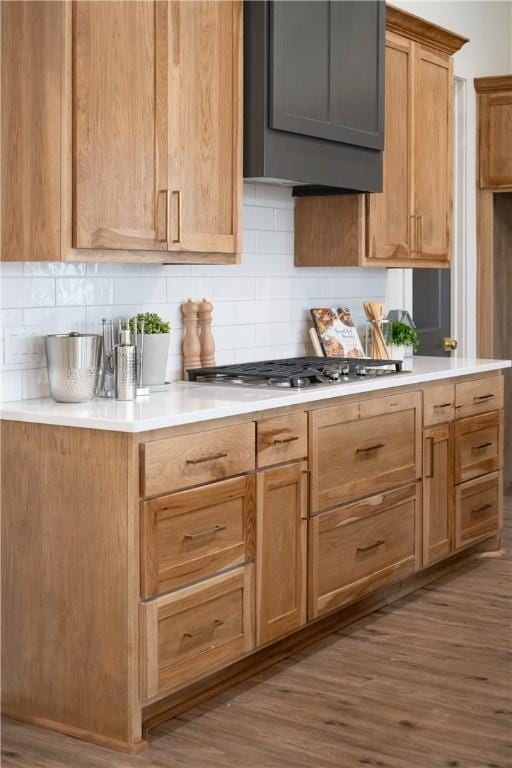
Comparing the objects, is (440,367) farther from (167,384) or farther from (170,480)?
(170,480)

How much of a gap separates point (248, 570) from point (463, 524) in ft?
5.60

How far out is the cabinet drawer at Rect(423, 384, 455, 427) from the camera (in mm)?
4473

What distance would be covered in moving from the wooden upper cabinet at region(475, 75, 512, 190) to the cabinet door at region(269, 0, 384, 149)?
77.1 inches

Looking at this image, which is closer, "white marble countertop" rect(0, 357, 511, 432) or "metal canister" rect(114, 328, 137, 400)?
"white marble countertop" rect(0, 357, 511, 432)

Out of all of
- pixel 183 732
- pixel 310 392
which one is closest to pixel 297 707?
pixel 183 732

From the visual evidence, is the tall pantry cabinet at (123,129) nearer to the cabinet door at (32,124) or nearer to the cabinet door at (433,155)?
the cabinet door at (32,124)

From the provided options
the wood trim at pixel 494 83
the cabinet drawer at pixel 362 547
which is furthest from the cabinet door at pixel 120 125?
the wood trim at pixel 494 83

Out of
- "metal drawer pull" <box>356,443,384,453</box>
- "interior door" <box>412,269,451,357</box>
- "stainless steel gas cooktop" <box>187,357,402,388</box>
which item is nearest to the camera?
"stainless steel gas cooktop" <box>187,357,402,388</box>

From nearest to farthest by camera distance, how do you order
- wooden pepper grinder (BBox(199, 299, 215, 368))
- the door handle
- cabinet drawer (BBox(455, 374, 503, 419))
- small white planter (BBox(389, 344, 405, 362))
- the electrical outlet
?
the electrical outlet
wooden pepper grinder (BBox(199, 299, 215, 368))
cabinet drawer (BBox(455, 374, 503, 419))
small white planter (BBox(389, 344, 405, 362))
the door handle

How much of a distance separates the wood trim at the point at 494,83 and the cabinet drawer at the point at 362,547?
281 centimetres

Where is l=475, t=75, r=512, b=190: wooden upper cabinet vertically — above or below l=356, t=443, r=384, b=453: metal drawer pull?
above

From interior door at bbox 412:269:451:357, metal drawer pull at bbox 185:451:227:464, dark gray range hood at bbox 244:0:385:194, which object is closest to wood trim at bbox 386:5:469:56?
dark gray range hood at bbox 244:0:385:194

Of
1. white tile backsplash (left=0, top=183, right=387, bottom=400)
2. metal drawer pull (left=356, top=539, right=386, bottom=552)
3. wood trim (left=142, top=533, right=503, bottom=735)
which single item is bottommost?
wood trim (left=142, top=533, right=503, bottom=735)

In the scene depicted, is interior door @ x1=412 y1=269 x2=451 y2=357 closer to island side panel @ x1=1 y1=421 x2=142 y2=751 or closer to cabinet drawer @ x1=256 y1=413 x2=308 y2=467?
cabinet drawer @ x1=256 y1=413 x2=308 y2=467
